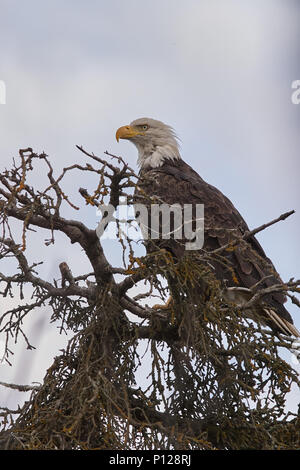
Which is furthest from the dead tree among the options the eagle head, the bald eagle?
the eagle head

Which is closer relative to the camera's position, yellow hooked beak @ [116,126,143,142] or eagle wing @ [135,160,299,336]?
eagle wing @ [135,160,299,336]

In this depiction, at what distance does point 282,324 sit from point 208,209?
150 cm

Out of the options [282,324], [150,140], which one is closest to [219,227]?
[282,324]

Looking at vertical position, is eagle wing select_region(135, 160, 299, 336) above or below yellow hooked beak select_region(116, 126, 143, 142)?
below

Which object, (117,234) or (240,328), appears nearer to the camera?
(117,234)

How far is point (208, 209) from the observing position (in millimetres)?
6953

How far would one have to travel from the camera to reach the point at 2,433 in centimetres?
438

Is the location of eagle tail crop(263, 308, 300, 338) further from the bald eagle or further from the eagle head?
the eagle head

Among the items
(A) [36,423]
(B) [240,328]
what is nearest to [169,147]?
(B) [240,328]

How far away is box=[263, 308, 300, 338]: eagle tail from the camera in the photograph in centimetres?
605

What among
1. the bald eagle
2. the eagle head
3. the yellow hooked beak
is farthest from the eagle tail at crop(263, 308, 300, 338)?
the yellow hooked beak

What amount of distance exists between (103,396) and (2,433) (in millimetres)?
701

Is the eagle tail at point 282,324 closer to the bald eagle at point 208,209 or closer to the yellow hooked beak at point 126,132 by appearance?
the bald eagle at point 208,209
